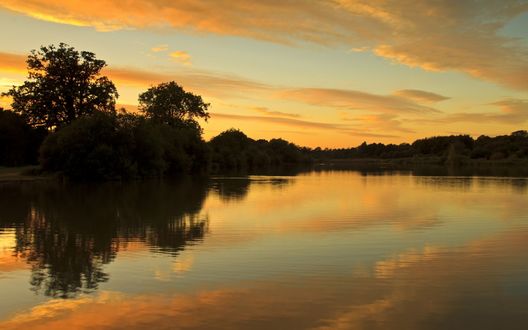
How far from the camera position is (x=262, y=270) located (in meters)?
11.7

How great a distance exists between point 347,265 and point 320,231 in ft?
18.6

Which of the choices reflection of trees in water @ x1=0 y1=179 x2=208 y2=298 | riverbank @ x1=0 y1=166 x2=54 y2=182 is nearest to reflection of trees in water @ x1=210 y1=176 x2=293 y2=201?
reflection of trees in water @ x1=0 y1=179 x2=208 y2=298

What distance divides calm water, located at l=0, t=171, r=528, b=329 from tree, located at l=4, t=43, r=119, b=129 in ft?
129

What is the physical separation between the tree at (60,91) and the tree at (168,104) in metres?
17.5

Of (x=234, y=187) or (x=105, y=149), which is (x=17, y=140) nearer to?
(x=105, y=149)

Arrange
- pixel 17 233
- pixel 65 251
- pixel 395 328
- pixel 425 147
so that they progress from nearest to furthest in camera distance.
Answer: pixel 395 328 → pixel 65 251 → pixel 17 233 → pixel 425 147

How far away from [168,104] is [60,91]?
74.5 feet

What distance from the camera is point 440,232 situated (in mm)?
17844

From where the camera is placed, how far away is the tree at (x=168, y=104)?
79.6 metres

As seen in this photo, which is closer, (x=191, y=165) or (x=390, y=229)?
(x=390, y=229)

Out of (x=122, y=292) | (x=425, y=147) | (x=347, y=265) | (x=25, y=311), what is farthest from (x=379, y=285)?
(x=425, y=147)

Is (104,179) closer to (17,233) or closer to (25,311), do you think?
(17,233)

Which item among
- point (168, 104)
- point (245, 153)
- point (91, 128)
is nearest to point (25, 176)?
point (91, 128)

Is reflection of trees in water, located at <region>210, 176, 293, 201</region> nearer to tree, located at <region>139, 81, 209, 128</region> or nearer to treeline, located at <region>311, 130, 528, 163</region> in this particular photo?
tree, located at <region>139, 81, 209, 128</region>
